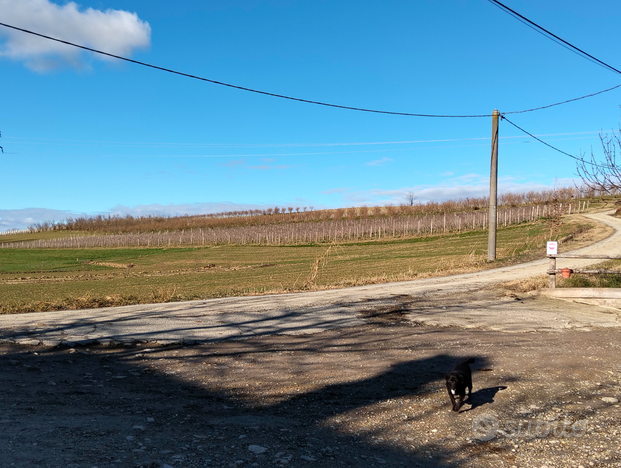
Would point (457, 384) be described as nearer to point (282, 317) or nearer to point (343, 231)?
point (282, 317)

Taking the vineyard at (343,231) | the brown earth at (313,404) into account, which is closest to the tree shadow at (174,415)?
the brown earth at (313,404)

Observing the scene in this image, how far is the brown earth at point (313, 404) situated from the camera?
159 inches

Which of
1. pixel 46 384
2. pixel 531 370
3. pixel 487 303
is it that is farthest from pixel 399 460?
pixel 487 303

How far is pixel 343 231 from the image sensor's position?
79.4 metres

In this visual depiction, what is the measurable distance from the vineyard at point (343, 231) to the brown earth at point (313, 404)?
2279 inches

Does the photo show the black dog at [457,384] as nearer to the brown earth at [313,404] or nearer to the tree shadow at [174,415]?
the brown earth at [313,404]

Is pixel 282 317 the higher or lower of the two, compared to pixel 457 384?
lower

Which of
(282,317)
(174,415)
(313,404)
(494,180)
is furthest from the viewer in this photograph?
(494,180)

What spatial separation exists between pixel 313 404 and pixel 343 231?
74.3 metres

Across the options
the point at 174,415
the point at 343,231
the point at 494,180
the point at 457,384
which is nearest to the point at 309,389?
the point at 174,415

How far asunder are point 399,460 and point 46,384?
14.8ft

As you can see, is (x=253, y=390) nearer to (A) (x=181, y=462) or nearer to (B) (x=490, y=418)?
(A) (x=181, y=462)

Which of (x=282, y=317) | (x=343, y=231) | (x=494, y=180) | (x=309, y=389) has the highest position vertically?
(x=494, y=180)

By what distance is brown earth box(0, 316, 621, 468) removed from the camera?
4.05 metres
